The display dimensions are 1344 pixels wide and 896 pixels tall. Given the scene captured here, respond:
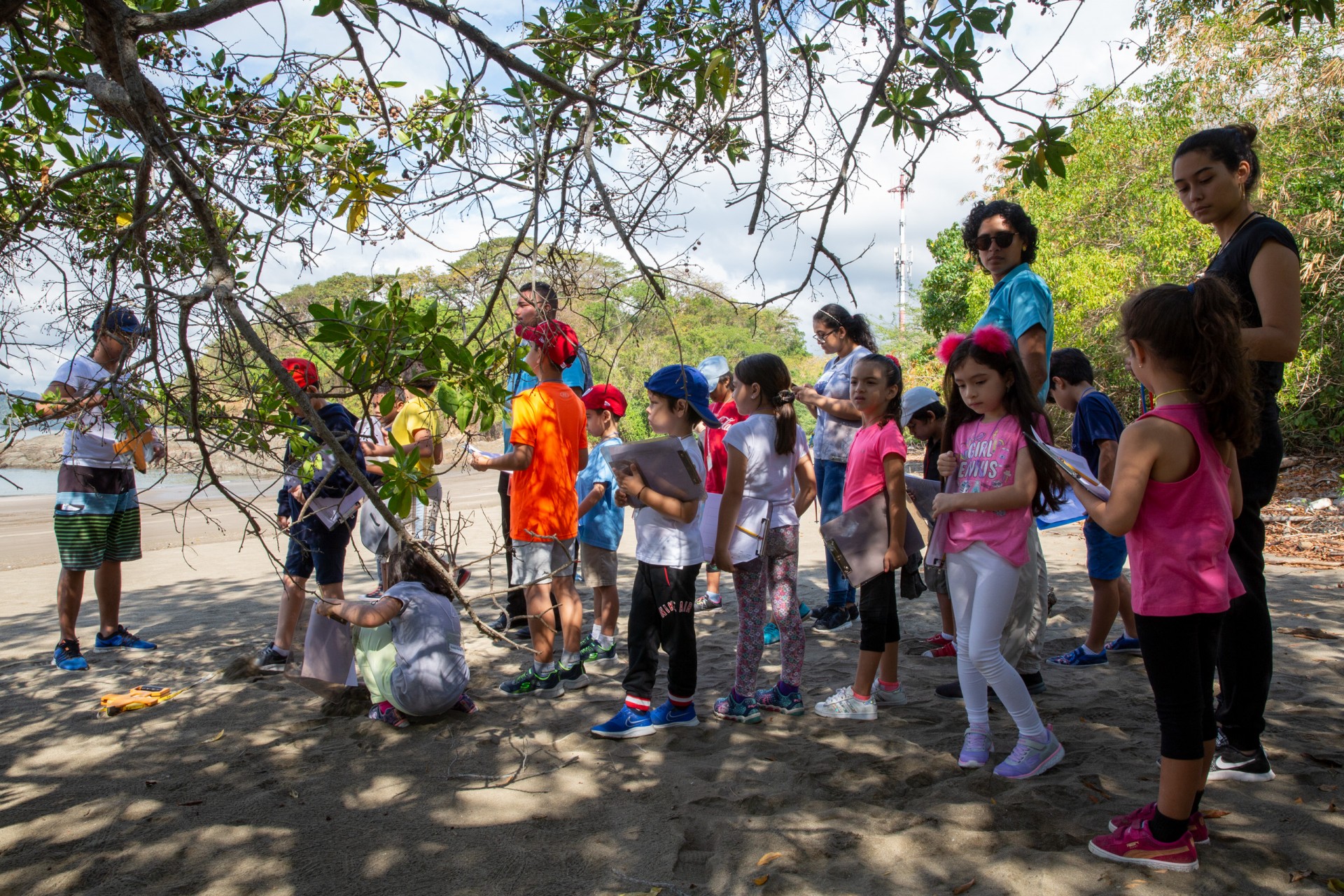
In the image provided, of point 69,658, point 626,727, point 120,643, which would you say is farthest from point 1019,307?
point 120,643

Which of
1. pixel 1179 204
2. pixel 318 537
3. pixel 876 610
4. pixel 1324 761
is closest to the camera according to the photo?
pixel 1324 761

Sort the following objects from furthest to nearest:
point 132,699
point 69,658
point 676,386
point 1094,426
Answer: point 69,658 → point 132,699 → point 1094,426 → point 676,386

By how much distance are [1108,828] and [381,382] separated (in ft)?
8.05

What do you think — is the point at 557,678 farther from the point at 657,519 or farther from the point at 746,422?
the point at 746,422

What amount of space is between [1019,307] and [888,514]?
1005 mm

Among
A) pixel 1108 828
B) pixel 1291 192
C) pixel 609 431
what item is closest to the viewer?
pixel 1108 828

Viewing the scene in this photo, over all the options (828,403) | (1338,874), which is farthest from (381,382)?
(828,403)

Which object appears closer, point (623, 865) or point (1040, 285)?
point (623, 865)

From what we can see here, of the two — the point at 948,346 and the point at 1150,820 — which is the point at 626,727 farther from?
the point at 948,346

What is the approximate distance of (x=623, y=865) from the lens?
261 cm

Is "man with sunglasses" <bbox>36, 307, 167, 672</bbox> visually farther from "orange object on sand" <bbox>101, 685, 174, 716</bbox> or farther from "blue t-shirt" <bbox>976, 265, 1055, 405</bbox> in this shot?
"blue t-shirt" <bbox>976, 265, 1055, 405</bbox>

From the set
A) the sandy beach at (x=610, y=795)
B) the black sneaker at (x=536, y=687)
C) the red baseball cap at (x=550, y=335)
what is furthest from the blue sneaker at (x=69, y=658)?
the red baseball cap at (x=550, y=335)

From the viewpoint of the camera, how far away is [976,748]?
10.3ft

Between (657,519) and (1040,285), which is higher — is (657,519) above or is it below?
below
